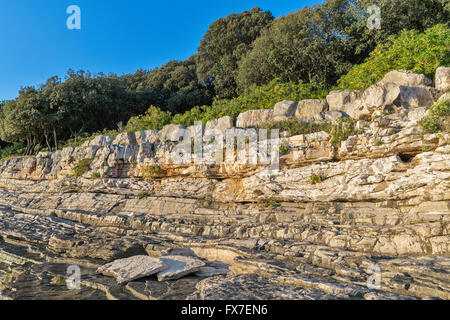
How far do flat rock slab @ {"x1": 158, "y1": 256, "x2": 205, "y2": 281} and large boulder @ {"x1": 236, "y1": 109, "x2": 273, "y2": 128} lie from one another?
6.52 meters

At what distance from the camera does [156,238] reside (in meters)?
8.62

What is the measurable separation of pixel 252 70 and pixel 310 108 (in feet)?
36.9

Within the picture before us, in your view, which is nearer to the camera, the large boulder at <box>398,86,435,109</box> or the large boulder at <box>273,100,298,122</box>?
the large boulder at <box>398,86,435,109</box>

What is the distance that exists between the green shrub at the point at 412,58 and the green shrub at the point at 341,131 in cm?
288

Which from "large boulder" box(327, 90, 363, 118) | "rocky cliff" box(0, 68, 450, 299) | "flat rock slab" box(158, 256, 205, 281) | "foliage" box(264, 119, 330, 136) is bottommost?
"flat rock slab" box(158, 256, 205, 281)

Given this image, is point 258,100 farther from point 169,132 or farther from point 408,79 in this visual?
point 408,79

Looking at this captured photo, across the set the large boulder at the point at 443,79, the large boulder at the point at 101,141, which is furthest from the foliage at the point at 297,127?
the large boulder at the point at 101,141

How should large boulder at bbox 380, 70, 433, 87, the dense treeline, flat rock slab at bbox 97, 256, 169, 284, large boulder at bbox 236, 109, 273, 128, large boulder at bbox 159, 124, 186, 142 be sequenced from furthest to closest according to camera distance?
1. large boulder at bbox 159, 124, 186, 142
2. the dense treeline
3. large boulder at bbox 236, 109, 273, 128
4. large boulder at bbox 380, 70, 433, 87
5. flat rock slab at bbox 97, 256, 169, 284

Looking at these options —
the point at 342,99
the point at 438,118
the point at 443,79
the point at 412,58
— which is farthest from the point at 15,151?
the point at 443,79

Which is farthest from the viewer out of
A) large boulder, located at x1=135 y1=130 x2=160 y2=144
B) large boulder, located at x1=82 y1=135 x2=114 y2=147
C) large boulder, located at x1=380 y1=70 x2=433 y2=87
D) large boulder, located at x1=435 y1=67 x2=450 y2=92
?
large boulder, located at x1=82 y1=135 x2=114 y2=147

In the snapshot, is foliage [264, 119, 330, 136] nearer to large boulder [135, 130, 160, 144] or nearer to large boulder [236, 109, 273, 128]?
large boulder [236, 109, 273, 128]

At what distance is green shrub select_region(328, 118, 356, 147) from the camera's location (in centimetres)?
846

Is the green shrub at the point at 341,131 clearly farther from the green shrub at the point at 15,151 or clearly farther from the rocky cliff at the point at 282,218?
the green shrub at the point at 15,151

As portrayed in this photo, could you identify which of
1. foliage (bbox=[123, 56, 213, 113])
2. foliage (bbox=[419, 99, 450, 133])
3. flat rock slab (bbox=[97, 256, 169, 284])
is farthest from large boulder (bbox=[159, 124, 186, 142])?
foliage (bbox=[123, 56, 213, 113])
